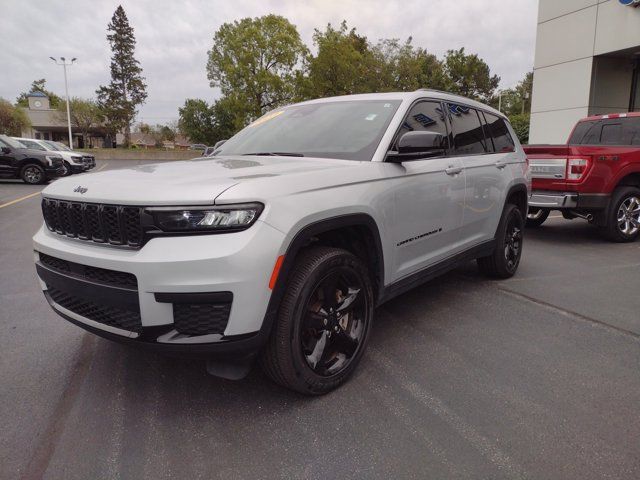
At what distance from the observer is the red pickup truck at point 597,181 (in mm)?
6715

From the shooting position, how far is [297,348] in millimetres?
2365

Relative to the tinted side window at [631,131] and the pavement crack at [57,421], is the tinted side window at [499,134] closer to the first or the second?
the tinted side window at [631,131]

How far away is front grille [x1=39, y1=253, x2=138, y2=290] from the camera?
215 centimetres

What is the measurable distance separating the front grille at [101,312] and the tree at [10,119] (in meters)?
55.2

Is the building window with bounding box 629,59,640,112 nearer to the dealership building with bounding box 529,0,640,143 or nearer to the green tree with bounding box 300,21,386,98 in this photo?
the dealership building with bounding box 529,0,640,143

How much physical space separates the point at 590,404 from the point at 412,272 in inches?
52.2

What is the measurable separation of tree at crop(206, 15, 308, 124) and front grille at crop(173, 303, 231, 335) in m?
41.0

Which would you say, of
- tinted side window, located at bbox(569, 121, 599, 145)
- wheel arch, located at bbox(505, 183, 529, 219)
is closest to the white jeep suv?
wheel arch, located at bbox(505, 183, 529, 219)

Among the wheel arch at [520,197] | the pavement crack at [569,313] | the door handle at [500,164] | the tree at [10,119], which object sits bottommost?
the pavement crack at [569,313]

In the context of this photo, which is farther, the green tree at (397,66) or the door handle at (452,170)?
the green tree at (397,66)

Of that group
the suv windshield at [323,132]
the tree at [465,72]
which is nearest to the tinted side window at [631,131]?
the suv windshield at [323,132]

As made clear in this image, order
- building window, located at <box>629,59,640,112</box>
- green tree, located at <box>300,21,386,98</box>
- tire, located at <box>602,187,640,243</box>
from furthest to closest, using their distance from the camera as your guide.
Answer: green tree, located at <box>300,21,386,98</box> < building window, located at <box>629,59,640,112</box> < tire, located at <box>602,187,640,243</box>

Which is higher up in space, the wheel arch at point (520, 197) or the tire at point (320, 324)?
the wheel arch at point (520, 197)

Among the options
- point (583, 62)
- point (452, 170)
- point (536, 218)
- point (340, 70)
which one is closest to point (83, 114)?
point (340, 70)
